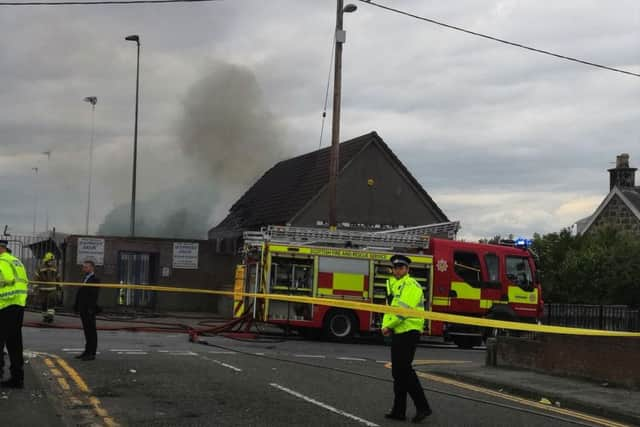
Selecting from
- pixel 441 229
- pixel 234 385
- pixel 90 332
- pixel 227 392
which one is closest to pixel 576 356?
pixel 234 385

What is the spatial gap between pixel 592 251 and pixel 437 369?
20125mm

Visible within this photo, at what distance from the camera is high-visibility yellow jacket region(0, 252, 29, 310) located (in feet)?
32.4

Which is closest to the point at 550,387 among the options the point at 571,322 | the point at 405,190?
the point at 571,322

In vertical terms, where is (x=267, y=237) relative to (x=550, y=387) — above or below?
above

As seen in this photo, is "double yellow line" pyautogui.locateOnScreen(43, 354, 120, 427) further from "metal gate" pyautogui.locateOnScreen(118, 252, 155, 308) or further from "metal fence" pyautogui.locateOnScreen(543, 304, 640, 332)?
"metal gate" pyautogui.locateOnScreen(118, 252, 155, 308)

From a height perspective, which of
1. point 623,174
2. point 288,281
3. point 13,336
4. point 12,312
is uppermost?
point 623,174

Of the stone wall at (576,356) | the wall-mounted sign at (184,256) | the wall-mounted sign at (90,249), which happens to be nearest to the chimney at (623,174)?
the wall-mounted sign at (184,256)

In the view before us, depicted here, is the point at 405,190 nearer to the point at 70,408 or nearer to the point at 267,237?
the point at 267,237

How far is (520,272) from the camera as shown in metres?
20.7

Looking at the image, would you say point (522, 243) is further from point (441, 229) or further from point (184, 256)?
point (184, 256)

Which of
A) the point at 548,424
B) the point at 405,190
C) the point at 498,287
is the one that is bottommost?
the point at 548,424

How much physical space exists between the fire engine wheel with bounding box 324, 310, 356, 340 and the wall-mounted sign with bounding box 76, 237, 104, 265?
40.9 ft

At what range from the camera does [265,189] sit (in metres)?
38.4

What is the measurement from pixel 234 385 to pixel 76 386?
1.94m
